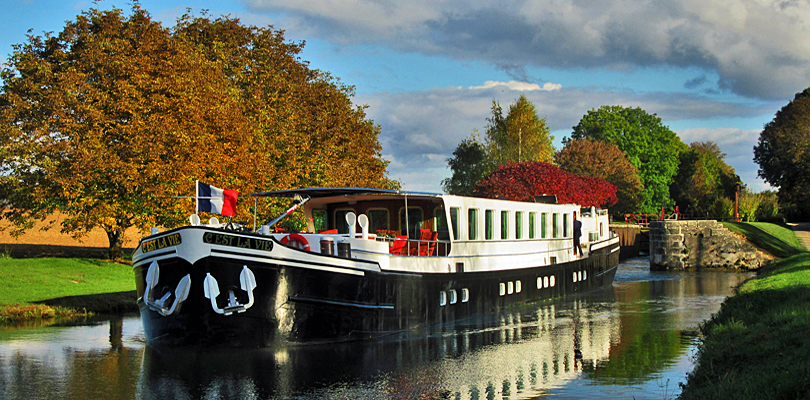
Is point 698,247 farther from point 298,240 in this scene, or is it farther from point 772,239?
point 298,240

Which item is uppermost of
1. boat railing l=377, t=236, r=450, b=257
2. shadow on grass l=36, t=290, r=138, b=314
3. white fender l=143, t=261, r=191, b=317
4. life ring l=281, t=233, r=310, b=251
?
life ring l=281, t=233, r=310, b=251

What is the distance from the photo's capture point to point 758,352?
37.4ft

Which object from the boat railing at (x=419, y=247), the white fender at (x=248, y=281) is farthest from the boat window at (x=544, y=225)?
the white fender at (x=248, y=281)

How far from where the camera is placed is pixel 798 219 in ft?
244

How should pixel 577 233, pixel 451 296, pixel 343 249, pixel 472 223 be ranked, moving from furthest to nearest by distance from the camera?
pixel 577 233 → pixel 472 223 → pixel 451 296 → pixel 343 249

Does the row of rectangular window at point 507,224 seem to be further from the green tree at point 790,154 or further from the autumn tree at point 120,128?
the green tree at point 790,154

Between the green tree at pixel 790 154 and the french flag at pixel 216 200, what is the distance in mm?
39166

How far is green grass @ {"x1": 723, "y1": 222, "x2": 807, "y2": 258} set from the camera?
4279cm

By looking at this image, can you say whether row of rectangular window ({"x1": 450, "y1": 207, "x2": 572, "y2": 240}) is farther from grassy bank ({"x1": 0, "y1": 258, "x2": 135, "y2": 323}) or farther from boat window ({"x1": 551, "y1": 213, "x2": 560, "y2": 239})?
grassy bank ({"x1": 0, "y1": 258, "x2": 135, "y2": 323})

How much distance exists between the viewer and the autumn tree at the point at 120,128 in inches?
1105

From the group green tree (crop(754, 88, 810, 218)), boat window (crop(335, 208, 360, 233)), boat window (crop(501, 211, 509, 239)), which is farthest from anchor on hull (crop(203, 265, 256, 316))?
green tree (crop(754, 88, 810, 218))

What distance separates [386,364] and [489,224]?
8515mm

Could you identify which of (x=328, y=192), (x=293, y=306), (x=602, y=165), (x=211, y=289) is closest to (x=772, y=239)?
(x=602, y=165)

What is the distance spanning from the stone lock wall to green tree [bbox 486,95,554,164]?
1929 centimetres
